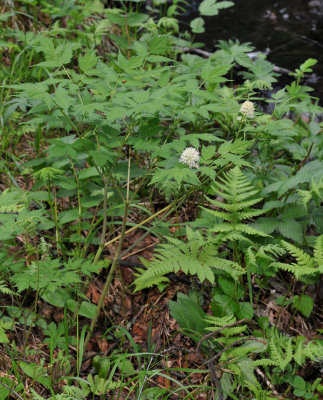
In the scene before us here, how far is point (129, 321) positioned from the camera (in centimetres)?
229

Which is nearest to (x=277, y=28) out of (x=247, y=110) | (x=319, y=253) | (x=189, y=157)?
(x=247, y=110)

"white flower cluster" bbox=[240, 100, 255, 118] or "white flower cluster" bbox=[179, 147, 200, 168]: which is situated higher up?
"white flower cluster" bbox=[240, 100, 255, 118]

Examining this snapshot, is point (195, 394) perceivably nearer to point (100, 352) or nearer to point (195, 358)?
point (195, 358)

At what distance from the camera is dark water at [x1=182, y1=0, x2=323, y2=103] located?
493cm

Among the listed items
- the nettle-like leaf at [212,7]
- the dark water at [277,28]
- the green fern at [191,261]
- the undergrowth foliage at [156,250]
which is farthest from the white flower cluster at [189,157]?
the dark water at [277,28]

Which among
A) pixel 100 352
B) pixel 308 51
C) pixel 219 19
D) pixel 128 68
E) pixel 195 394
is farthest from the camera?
pixel 219 19

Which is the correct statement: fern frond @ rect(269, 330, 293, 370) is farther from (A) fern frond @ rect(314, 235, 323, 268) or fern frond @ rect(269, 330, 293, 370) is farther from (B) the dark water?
(B) the dark water

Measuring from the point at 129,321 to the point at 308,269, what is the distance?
1.03 meters

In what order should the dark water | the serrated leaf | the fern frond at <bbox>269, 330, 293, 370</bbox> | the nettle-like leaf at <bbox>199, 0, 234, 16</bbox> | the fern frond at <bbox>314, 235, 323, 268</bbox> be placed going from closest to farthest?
the serrated leaf → the fern frond at <bbox>269, 330, 293, 370</bbox> → the fern frond at <bbox>314, 235, 323, 268</bbox> → the nettle-like leaf at <bbox>199, 0, 234, 16</bbox> → the dark water

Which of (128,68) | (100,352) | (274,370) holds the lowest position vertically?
(100,352)

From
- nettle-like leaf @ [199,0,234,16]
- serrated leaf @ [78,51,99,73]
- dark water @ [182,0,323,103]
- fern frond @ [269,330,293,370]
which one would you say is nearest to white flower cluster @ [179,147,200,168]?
serrated leaf @ [78,51,99,73]

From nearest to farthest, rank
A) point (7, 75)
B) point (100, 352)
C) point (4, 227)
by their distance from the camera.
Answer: point (4, 227) < point (100, 352) < point (7, 75)

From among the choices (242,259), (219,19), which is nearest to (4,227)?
(242,259)

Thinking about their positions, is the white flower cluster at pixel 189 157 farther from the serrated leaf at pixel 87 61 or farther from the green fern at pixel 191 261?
the serrated leaf at pixel 87 61
